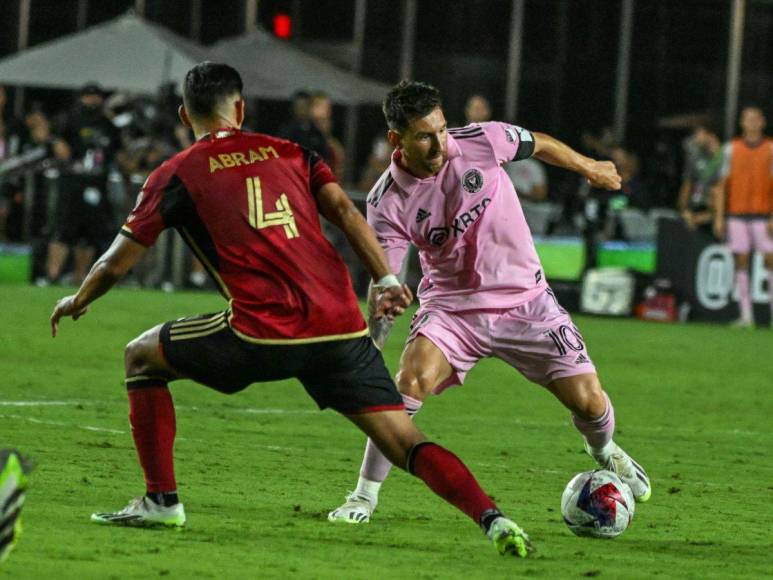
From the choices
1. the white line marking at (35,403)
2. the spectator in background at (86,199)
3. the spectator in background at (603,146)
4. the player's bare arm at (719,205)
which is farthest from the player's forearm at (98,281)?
the spectator in background at (603,146)

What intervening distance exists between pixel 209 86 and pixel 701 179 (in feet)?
52.6

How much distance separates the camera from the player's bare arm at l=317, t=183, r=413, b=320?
23.0 ft

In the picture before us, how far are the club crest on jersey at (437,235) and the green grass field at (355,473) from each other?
1226 mm

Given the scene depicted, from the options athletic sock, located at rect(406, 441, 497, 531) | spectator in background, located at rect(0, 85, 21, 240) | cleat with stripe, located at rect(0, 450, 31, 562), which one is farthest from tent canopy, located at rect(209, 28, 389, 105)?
cleat with stripe, located at rect(0, 450, 31, 562)

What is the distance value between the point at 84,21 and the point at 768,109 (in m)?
11.3

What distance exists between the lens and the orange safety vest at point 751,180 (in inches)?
842

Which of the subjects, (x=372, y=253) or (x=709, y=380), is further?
(x=709, y=380)

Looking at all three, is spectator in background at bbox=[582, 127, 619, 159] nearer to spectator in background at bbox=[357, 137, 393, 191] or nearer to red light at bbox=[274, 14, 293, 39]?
spectator in background at bbox=[357, 137, 393, 191]

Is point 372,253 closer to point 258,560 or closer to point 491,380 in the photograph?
point 258,560

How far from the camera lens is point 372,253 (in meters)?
7.00

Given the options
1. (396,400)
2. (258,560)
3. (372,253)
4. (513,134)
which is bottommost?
(258,560)

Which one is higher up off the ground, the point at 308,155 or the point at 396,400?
the point at 308,155

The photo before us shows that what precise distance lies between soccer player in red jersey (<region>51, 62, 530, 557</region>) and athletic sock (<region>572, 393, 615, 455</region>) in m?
1.73

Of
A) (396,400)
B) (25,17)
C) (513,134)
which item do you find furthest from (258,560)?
(25,17)
